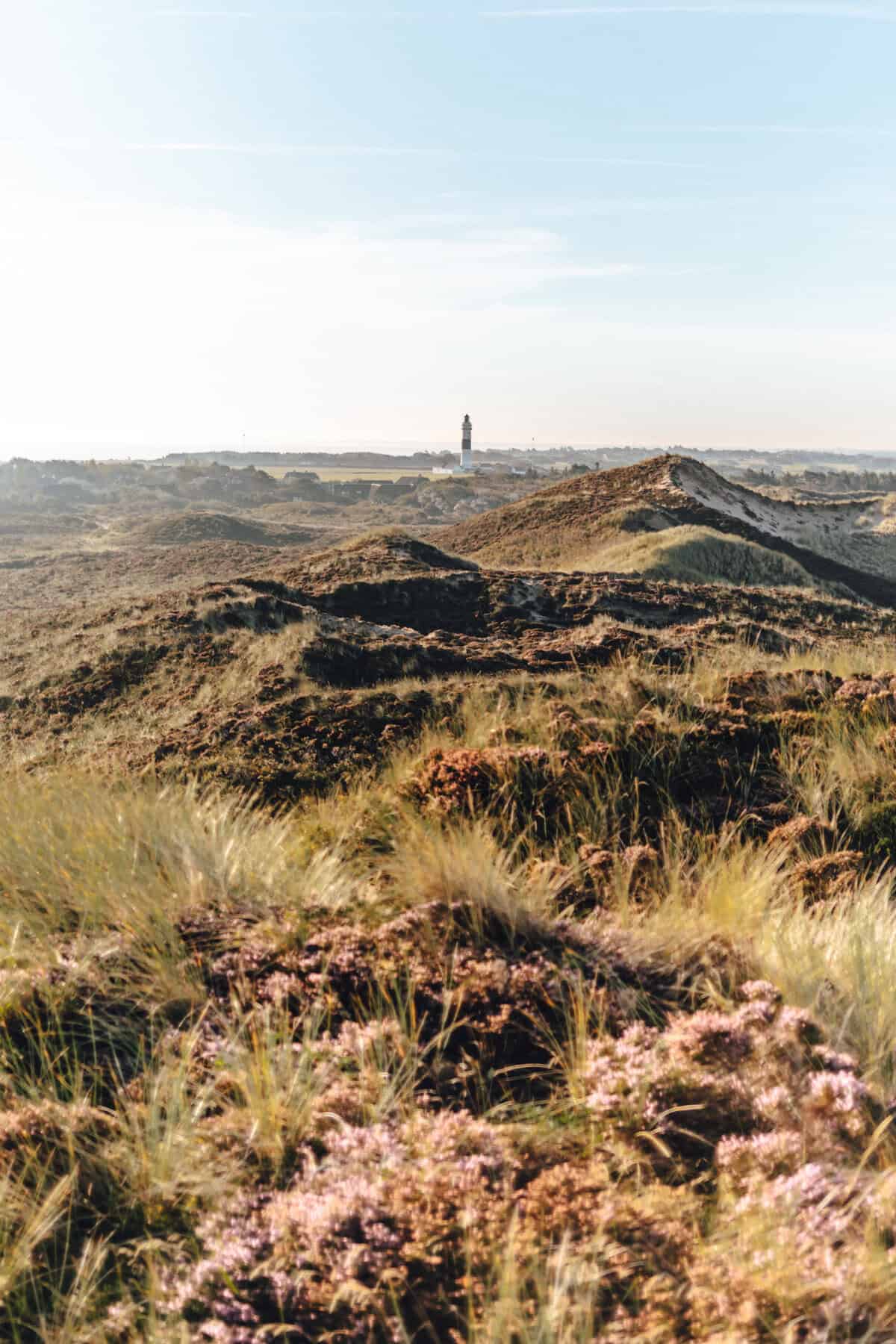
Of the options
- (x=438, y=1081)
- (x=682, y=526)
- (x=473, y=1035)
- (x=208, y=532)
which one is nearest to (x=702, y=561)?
(x=682, y=526)

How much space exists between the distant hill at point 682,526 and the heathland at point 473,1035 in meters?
17.1

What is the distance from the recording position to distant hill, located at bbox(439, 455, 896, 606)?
2516 centimetres

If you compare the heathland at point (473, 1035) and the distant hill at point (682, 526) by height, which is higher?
the distant hill at point (682, 526)

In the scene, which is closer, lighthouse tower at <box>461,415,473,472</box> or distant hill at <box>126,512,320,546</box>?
distant hill at <box>126,512,320,546</box>

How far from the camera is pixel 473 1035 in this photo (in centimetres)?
261

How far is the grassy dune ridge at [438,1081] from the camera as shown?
177 centimetres

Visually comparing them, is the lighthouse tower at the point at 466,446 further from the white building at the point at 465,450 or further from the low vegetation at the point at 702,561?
the low vegetation at the point at 702,561

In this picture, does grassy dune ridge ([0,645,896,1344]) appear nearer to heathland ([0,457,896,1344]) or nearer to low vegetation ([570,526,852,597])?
heathland ([0,457,896,1344])

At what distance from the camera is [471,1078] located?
2.49 metres

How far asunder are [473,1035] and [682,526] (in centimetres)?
2676

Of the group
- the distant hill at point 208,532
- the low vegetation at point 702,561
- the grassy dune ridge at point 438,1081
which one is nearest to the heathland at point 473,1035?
the grassy dune ridge at point 438,1081

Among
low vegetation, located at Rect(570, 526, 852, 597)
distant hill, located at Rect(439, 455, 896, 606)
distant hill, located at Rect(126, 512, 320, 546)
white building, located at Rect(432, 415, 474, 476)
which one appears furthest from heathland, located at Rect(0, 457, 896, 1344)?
white building, located at Rect(432, 415, 474, 476)

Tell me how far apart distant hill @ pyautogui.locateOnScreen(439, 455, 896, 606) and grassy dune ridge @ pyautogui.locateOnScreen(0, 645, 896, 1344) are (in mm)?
18815

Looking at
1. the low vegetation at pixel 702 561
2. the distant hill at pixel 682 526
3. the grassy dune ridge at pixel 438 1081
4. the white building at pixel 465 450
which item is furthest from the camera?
the white building at pixel 465 450
